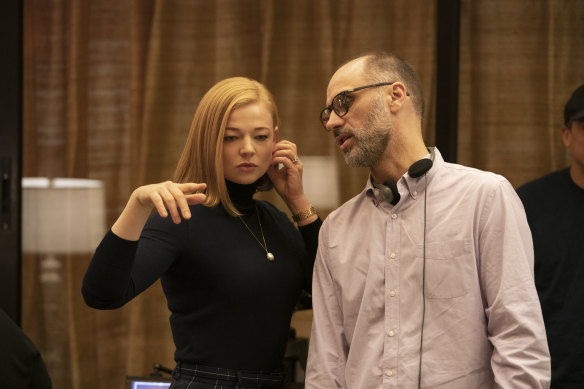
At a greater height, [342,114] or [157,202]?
[342,114]

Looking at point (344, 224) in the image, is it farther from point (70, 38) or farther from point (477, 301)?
point (70, 38)

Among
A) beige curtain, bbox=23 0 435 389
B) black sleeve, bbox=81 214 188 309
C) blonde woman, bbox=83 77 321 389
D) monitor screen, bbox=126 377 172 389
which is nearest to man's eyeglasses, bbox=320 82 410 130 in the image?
blonde woman, bbox=83 77 321 389

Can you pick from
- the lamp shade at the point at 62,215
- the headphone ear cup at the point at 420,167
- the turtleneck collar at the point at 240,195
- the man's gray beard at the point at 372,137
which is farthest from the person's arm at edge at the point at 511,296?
the lamp shade at the point at 62,215

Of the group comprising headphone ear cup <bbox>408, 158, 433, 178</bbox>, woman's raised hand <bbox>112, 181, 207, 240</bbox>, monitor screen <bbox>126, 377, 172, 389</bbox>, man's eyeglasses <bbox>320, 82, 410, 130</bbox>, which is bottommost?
monitor screen <bbox>126, 377, 172, 389</bbox>

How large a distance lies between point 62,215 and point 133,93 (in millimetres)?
637

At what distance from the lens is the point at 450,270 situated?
4.82 ft

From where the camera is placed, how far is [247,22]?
2875 millimetres

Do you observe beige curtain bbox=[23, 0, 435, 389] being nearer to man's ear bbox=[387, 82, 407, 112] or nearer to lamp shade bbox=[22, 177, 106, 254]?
lamp shade bbox=[22, 177, 106, 254]

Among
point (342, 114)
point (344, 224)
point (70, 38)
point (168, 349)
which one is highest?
point (70, 38)

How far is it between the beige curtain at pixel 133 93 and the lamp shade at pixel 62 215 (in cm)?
5

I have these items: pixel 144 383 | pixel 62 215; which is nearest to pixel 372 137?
pixel 144 383

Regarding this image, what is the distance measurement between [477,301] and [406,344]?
0.19m

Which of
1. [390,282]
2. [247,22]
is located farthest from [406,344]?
[247,22]

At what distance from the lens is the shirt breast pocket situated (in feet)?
4.80
